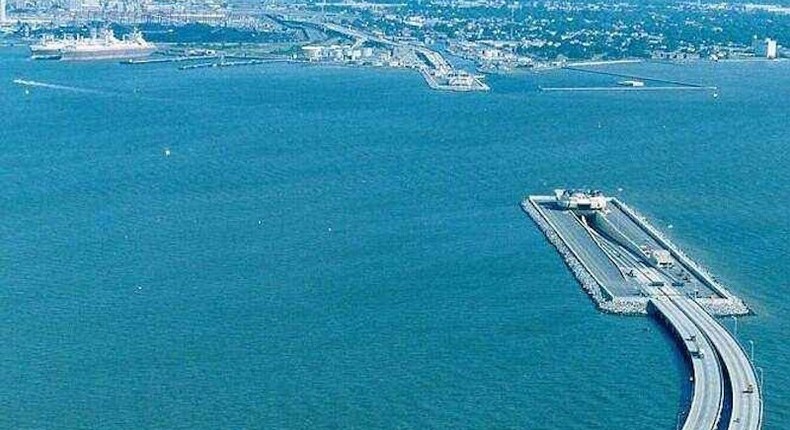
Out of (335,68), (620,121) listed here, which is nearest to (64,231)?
(620,121)

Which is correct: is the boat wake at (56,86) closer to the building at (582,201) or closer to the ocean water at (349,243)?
the ocean water at (349,243)

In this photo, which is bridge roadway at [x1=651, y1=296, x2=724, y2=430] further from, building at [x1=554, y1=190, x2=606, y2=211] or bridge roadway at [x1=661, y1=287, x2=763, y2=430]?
building at [x1=554, y1=190, x2=606, y2=211]

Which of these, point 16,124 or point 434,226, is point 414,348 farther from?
point 16,124

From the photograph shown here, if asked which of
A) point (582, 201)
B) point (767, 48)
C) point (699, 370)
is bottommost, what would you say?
point (699, 370)

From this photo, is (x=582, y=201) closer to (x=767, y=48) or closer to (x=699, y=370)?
(x=699, y=370)

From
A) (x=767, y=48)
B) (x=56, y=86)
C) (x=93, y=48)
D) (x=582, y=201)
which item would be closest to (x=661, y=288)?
(x=582, y=201)

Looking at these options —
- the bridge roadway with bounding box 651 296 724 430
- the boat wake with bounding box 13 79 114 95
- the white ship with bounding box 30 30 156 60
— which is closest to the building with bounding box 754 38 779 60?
the white ship with bounding box 30 30 156 60
